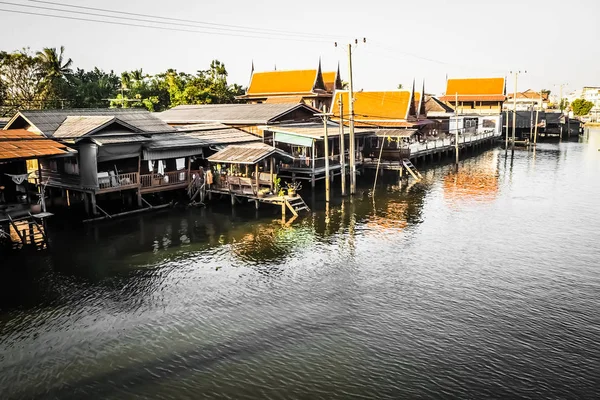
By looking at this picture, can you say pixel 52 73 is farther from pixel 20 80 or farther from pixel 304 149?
pixel 304 149

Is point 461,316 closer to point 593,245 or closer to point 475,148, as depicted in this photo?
point 593,245

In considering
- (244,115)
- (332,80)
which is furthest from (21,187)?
(332,80)

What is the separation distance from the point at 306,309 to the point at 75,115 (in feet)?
77.0

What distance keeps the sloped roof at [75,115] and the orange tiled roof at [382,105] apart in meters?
23.7

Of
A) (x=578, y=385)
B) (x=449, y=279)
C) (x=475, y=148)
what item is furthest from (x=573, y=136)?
(x=578, y=385)

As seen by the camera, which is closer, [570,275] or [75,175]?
[570,275]

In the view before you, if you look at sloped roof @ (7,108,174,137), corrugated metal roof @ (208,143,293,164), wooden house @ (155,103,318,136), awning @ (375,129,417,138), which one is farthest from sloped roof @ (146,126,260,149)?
awning @ (375,129,417,138)

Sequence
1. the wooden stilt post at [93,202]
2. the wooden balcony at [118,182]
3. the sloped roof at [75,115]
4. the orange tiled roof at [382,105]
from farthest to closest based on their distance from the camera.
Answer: the orange tiled roof at [382,105] < the sloped roof at [75,115] < the wooden balcony at [118,182] < the wooden stilt post at [93,202]

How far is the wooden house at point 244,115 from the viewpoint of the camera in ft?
126

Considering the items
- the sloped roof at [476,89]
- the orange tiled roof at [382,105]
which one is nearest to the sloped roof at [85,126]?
the orange tiled roof at [382,105]

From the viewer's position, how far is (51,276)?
18.3 m

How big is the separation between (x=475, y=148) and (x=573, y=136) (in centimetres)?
3412

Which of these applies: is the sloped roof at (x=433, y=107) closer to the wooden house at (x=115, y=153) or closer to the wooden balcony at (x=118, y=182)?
the wooden house at (x=115, y=153)

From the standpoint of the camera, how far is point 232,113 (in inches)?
1630
